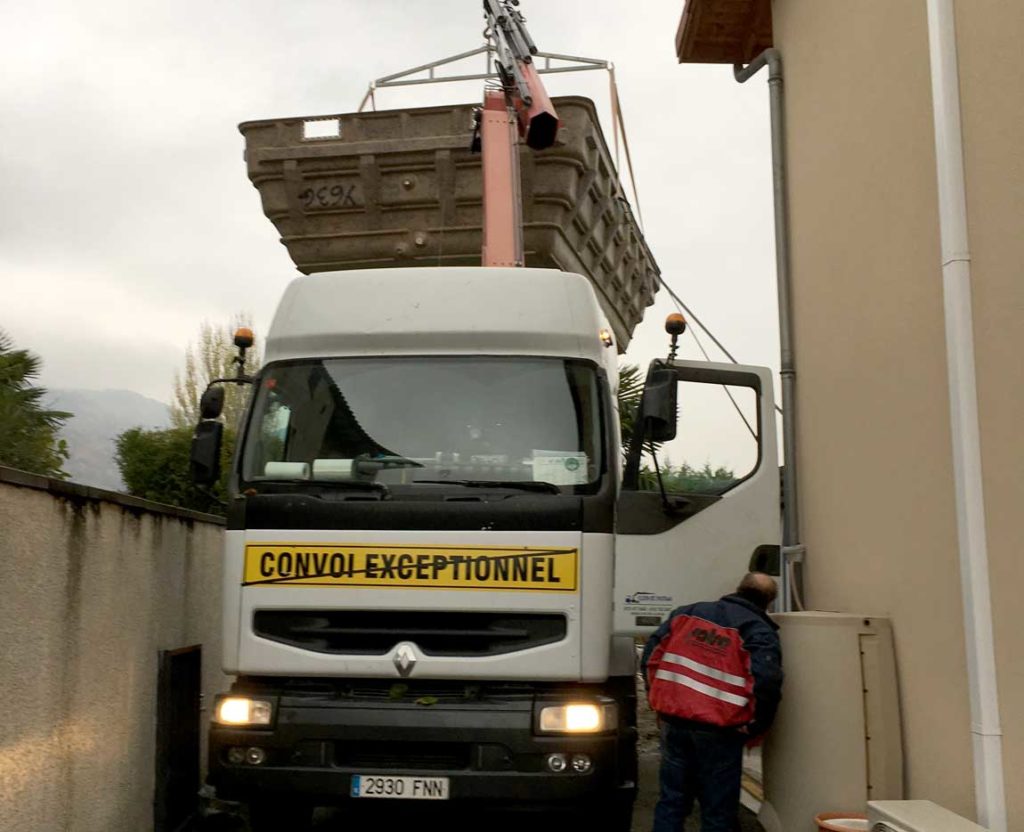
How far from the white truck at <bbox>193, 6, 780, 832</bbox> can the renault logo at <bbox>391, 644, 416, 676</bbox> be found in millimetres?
10

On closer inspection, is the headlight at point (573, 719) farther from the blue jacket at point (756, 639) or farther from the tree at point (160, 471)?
the tree at point (160, 471)

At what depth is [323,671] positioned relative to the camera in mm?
5551

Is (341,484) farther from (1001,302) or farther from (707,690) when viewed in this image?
(1001,302)

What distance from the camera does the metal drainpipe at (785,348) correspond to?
292 inches

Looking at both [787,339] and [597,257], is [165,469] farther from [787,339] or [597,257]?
[787,339]

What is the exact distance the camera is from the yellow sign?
5504 millimetres

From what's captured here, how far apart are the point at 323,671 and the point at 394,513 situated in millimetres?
801

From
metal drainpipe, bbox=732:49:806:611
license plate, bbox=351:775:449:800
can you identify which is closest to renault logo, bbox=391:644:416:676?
license plate, bbox=351:775:449:800

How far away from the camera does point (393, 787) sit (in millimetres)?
5383

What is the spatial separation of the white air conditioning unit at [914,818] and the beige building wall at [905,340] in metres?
0.16

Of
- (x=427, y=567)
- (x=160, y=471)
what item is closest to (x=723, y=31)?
(x=427, y=567)

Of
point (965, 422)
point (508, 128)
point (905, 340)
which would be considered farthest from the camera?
point (508, 128)

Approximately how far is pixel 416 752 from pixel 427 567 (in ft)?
2.76

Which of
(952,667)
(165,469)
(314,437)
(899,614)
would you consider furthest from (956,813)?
(165,469)
